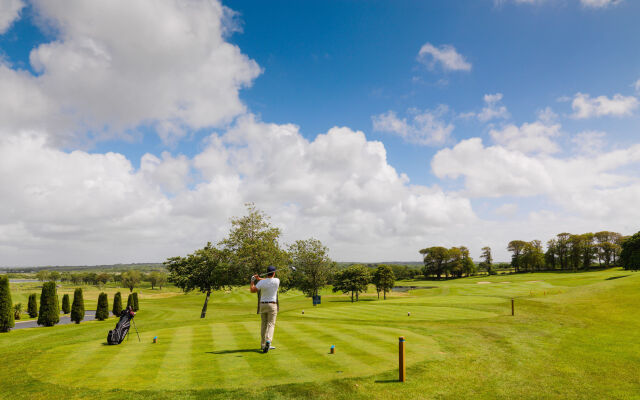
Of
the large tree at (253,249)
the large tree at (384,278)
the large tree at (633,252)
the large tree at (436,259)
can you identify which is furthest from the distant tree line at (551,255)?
the large tree at (253,249)

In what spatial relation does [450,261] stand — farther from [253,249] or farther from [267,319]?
[267,319]

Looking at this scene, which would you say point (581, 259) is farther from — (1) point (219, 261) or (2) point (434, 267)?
(1) point (219, 261)

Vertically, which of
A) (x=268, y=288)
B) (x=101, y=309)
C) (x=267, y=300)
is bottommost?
(x=101, y=309)

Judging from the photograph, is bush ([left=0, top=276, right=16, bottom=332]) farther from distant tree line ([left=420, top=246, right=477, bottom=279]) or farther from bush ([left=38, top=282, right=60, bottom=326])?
distant tree line ([left=420, top=246, right=477, bottom=279])

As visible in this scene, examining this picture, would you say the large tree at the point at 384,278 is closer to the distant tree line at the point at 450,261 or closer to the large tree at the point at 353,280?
the large tree at the point at 353,280

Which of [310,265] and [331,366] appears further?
[310,265]

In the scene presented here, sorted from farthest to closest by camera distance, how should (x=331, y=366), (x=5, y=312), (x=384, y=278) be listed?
(x=384, y=278) < (x=5, y=312) < (x=331, y=366)

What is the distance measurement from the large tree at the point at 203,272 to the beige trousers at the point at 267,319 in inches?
1429

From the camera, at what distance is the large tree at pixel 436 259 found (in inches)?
5605

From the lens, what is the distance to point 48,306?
128ft

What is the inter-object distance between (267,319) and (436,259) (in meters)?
147

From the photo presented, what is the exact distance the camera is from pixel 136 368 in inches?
394

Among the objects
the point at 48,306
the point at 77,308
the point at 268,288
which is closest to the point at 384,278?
the point at 77,308

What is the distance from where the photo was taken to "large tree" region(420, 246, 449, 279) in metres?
142
